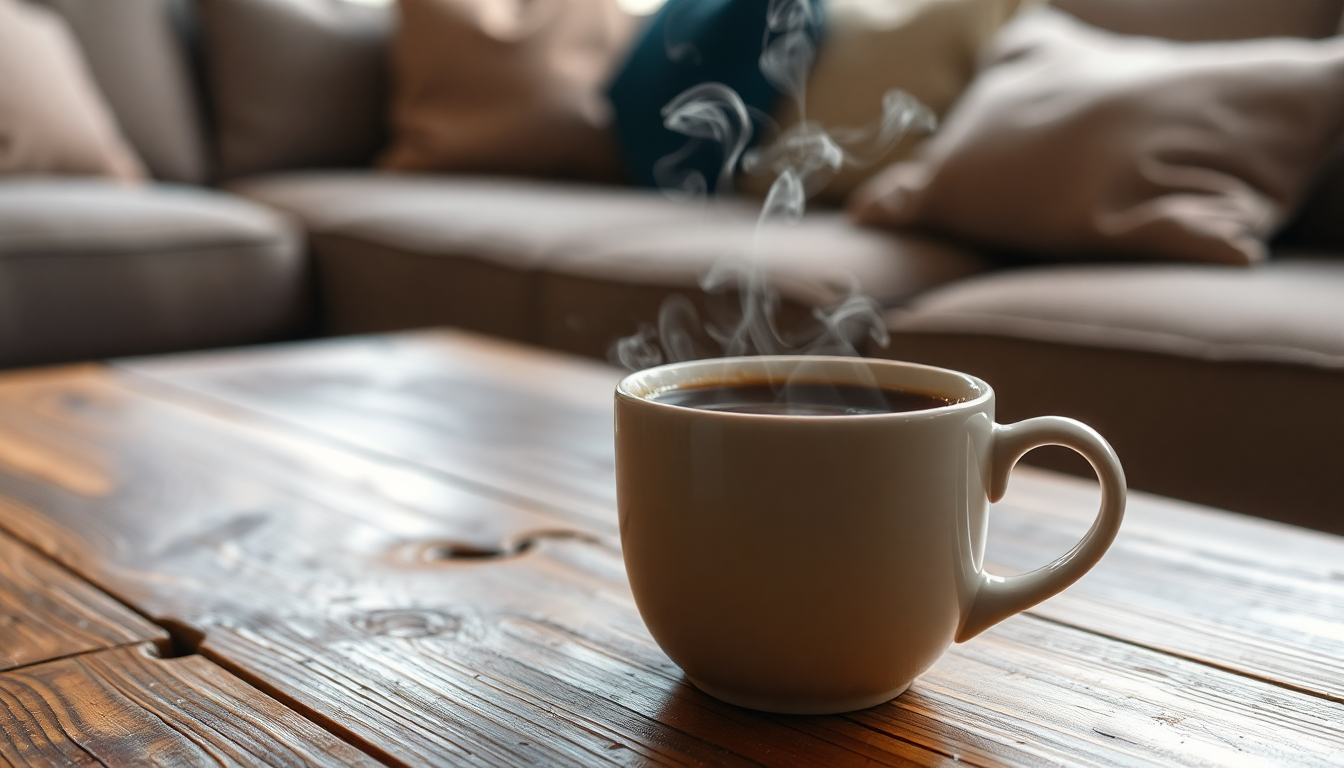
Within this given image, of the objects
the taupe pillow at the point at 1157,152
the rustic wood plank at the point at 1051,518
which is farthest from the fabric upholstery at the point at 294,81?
the rustic wood plank at the point at 1051,518

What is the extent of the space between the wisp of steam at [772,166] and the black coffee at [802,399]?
2.00 ft

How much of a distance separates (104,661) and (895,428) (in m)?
0.32

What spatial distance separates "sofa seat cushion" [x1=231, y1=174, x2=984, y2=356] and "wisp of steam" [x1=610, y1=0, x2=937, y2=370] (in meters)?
0.03

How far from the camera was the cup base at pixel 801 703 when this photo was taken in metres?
0.41

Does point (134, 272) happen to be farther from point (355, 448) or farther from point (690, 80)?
point (355, 448)

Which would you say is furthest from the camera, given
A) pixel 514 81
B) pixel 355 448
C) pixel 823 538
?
pixel 514 81

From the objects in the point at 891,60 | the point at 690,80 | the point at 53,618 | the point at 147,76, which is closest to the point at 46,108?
the point at 147,76

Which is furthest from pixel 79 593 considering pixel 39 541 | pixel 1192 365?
pixel 1192 365

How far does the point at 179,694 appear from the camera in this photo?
43cm

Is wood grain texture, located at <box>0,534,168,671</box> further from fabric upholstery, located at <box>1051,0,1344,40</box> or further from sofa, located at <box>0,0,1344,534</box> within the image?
fabric upholstery, located at <box>1051,0,1344,40</box>

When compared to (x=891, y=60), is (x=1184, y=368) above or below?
below

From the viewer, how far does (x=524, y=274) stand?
74.5 inches

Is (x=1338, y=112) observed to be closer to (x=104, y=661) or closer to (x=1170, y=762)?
(x=1170, y=762)

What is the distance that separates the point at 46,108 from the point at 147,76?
399 millimetres
